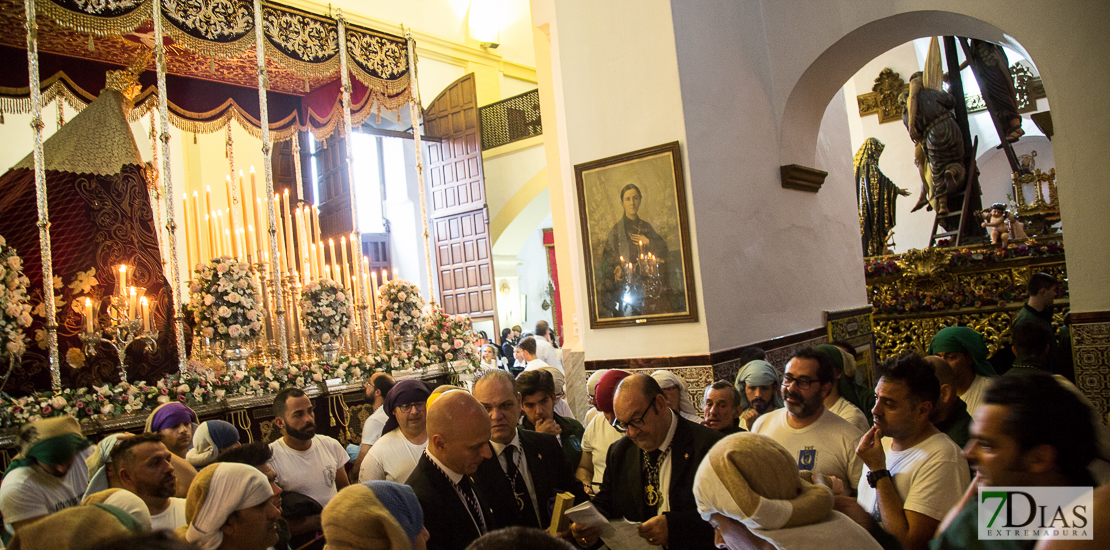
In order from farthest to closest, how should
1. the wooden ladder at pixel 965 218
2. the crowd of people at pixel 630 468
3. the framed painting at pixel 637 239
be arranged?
the wooden ladder at pixel 965 218 < the framed painting at pixel 637 239 < the crowd of people at pixel 630 468

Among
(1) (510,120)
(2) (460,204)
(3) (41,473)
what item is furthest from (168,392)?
(1) (510,120)

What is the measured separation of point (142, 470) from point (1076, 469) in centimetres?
307

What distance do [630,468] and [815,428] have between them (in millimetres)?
730

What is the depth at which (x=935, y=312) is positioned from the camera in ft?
26.9

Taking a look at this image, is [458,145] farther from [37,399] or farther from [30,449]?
[30,449]

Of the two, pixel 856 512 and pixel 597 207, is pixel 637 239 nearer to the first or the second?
pixel 597 207

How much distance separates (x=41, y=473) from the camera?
332cm

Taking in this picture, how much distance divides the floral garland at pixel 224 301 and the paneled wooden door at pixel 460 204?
277 inches

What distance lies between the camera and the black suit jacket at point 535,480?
2598 millimetres

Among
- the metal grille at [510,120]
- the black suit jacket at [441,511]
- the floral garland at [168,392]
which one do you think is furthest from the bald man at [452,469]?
the metal grille at [510,120]

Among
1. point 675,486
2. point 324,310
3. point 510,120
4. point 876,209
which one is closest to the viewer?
point 675,486

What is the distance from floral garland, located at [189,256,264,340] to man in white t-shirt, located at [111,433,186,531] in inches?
156

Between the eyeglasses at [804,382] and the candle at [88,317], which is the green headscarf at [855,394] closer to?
the eyeglasses at [804,382]

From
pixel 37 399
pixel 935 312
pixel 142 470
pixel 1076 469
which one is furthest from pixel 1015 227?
pixel 37 399
